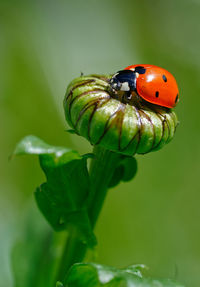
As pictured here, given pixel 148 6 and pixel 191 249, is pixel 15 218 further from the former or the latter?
pixel 148 6

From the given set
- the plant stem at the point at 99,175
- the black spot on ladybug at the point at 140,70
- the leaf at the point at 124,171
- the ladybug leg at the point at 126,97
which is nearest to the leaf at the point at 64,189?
the plant stem at the point at 99,175

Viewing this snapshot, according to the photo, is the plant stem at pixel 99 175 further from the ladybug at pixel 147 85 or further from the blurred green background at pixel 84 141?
the blurred green background at pixel 84 141

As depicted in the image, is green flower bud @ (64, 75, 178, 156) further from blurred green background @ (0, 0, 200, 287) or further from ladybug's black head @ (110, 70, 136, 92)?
blurred green background @ (0, 0, 200, 287)

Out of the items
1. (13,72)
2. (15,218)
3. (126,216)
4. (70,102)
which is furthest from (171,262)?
(13,72)

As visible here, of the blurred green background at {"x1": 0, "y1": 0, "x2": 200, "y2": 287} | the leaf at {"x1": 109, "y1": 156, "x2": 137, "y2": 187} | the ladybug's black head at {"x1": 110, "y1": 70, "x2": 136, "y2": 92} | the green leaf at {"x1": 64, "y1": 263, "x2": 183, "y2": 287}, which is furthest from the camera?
the blurred green background at {"x1": 0, "y1": 0, "x2": 200, "y2": 287}

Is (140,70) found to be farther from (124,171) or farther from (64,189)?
(64,189)

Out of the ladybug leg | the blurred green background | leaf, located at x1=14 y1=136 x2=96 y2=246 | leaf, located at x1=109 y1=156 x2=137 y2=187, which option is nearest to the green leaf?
leaf, located at x1=14 y1=136 x2=96 y2=246
